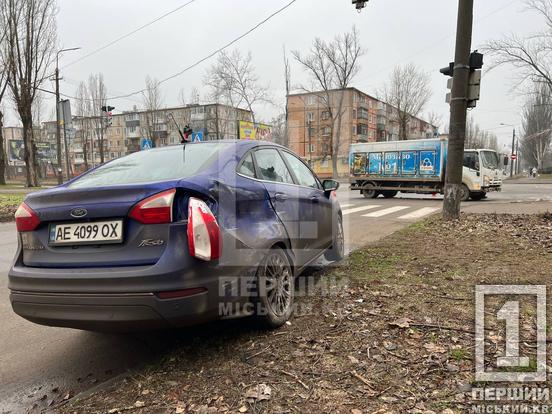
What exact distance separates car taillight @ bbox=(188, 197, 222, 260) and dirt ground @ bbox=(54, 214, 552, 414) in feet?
2.68

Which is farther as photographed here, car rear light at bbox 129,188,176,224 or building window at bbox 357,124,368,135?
building window at bbox 357,124,368,135

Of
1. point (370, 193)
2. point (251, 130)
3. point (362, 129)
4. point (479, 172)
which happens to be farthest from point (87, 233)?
point (362, 129)

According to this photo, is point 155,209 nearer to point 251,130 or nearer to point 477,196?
point 477,196

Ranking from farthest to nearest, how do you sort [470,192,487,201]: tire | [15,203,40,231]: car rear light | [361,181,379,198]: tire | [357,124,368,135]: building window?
[357,124,368,135]: building window → [361,181,379,198]: tire → [470,192,487,201]: tire → [15,203,40,231]: car rear light

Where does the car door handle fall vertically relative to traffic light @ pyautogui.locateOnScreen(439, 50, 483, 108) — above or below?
below

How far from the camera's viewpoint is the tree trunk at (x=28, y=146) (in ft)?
92.8

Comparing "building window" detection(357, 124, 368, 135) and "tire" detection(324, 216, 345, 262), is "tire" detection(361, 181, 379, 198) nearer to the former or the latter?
"tire" detection(324, 216, 345, 262)

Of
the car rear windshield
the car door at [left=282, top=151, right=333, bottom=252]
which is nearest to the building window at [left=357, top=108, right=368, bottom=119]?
the car door at [left=282, top=151, right=333, bottom=252]

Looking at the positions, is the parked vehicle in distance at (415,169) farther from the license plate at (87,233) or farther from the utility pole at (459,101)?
the license plate at (87,233)

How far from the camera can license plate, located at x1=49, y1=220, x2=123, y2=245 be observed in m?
2.64

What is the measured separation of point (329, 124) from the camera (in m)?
66.2

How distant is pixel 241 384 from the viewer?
253 centimetres

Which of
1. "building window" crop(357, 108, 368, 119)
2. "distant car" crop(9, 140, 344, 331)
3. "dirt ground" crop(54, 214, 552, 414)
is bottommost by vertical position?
"dirt ground" crop(54, 214, 552, 414)

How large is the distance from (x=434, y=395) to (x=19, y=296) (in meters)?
2.75
